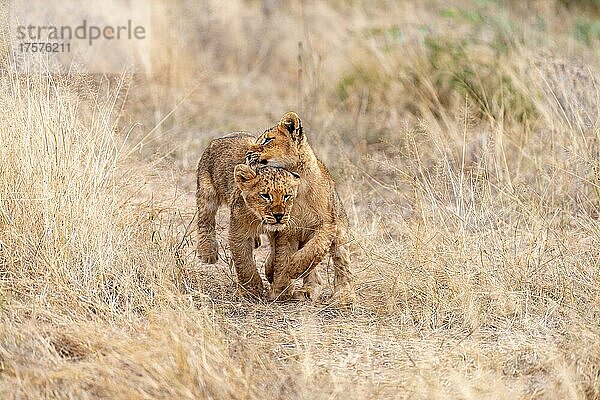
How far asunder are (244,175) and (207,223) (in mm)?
1018

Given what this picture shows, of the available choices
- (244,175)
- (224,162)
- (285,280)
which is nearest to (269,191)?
(244,175)

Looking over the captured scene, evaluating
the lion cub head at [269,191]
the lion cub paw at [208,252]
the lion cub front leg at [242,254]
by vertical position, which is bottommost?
the lion cub paw at [208,252]

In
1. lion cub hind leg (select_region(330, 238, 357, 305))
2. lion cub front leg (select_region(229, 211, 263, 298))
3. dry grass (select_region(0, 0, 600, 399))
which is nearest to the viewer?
dry grass (select_region(0, 0, 600, 399))

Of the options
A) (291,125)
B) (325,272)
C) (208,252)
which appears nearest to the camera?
(291,125)

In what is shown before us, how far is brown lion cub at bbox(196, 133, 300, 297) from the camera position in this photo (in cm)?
594

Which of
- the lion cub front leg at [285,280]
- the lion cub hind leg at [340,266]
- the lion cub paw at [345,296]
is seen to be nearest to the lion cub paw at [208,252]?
the lion cub front leg at [285,280]

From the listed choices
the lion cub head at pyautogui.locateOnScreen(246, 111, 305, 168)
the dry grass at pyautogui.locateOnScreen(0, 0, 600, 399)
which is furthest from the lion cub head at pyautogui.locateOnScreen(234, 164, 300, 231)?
the dry grass at pyautogui.locateOnScreen(0, 0, 600, 399)

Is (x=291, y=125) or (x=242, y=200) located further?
(x=242, y=200)

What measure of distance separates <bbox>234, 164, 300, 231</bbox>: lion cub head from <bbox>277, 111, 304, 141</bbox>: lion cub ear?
0.77ft

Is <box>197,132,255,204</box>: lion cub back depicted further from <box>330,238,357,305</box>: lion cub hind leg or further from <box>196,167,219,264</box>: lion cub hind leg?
<box>330,238,357,305</box>: lion cub hind leg

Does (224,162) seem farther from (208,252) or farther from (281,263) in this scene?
(281,263)

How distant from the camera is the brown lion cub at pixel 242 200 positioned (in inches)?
234

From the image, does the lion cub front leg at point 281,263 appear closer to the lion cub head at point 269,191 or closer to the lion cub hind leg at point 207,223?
the lion cub head at point 269,191

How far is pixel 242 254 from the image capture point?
6.21 m
